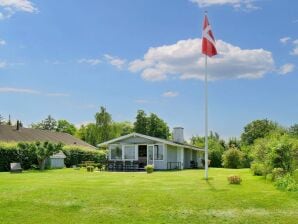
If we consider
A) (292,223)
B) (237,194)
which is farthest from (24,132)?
(292,223)

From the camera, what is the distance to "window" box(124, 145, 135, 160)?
4369cm

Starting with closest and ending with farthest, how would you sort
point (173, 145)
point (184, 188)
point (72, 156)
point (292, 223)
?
point (292, 223) < point (184, 188) < point (173, 145) < point (72, 156)

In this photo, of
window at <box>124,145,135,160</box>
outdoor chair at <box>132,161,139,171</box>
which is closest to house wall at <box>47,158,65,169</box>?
window at <box>124,145,135,160</box>

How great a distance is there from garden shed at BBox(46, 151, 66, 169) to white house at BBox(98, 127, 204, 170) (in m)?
5.82

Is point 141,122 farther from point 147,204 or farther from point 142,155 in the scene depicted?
point 147,204

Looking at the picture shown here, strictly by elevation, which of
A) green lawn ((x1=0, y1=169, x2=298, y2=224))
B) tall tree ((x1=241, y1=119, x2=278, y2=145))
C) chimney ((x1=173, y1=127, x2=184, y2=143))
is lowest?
green lawn ((x1=0, y1=169, x2=298, y2=224))

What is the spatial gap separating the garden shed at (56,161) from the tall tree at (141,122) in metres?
42.9

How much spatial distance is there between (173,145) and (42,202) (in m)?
27.1

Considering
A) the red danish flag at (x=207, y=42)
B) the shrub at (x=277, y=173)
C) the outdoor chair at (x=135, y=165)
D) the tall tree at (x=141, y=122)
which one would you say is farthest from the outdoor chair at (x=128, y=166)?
the tall tree at (x=141, y=122)

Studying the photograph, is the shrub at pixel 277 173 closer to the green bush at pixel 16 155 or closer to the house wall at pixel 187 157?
the green bush at pixel 16 155

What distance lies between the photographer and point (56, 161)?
4709 cm

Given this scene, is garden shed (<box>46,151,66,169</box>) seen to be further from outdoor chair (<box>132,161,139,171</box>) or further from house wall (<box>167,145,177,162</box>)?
house wall (<box>167,145,177,162</box>)

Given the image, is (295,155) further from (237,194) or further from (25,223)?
(25,223)

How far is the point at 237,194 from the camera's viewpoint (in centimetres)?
1777
